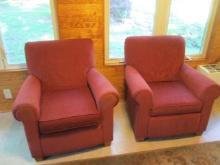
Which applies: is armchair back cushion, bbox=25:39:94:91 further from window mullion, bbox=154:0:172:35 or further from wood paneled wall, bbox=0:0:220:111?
window mullion, bbox=154:0:172:35

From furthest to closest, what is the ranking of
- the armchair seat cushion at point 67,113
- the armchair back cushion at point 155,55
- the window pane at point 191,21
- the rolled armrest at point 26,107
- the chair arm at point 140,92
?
the window pane at point 191,21
the armchair back cushion at point 155,55
the chair arm at point 140,92
the armchair seat cushion at point 67,113
the rolled armrest at point 26,107

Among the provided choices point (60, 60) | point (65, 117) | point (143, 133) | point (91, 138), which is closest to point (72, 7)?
point (60, 60)

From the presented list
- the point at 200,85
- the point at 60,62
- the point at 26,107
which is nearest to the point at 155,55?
the point at 200,85

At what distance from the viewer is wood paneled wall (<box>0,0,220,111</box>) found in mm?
2141

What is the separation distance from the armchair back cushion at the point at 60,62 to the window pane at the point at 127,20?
41 cm

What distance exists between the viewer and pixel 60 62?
2102 mm

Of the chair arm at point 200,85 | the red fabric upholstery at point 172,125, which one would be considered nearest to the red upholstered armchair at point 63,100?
the red fabric upholstery at point 172,125

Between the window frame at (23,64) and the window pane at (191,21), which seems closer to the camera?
the window frame at (23,64)

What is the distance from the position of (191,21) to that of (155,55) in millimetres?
695

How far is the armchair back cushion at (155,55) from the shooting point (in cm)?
225

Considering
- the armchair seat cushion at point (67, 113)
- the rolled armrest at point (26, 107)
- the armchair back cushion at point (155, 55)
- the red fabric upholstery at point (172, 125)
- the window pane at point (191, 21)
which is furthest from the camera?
the window pane at point (191, 21)

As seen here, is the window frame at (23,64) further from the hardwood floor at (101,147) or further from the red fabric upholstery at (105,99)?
the red fabric upholstery at (105,99)

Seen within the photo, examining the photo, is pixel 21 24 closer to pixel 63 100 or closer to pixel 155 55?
pixel 63 100

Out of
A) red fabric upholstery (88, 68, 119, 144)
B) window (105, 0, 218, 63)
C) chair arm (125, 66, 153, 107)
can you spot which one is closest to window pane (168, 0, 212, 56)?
window (105, 0, 218, 63)
